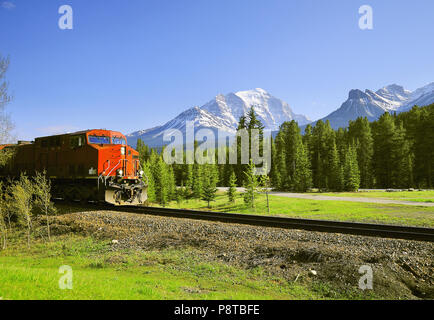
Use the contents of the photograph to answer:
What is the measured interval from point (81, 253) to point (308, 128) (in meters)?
72.1

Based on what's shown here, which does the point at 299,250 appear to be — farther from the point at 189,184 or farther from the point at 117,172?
the point at 189,184

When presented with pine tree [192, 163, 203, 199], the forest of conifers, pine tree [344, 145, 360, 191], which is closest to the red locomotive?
the forest of conifers

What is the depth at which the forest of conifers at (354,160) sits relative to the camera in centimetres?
5691

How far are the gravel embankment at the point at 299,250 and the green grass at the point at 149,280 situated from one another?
20.8 inches

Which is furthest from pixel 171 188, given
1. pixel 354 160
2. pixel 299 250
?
pixel 299 250

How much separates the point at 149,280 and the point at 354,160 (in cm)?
5615

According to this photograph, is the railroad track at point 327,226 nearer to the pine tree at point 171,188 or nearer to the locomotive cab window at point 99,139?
the locomotive cab window at point 99,139

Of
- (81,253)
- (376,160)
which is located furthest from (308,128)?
(81,253)

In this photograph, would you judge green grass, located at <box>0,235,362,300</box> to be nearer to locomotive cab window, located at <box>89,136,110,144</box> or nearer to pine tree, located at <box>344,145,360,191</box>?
locomotive cab window, located at <box>89,136,110,144</box>

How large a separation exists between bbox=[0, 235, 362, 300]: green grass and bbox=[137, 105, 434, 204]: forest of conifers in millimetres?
40131

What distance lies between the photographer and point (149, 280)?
27.5 ft

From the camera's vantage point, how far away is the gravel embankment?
26.0 feet

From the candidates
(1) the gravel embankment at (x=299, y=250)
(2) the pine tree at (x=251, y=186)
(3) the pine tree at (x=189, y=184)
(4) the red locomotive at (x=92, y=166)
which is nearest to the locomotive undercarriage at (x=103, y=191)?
(4) the red locomotive at (x=92, y=166)
